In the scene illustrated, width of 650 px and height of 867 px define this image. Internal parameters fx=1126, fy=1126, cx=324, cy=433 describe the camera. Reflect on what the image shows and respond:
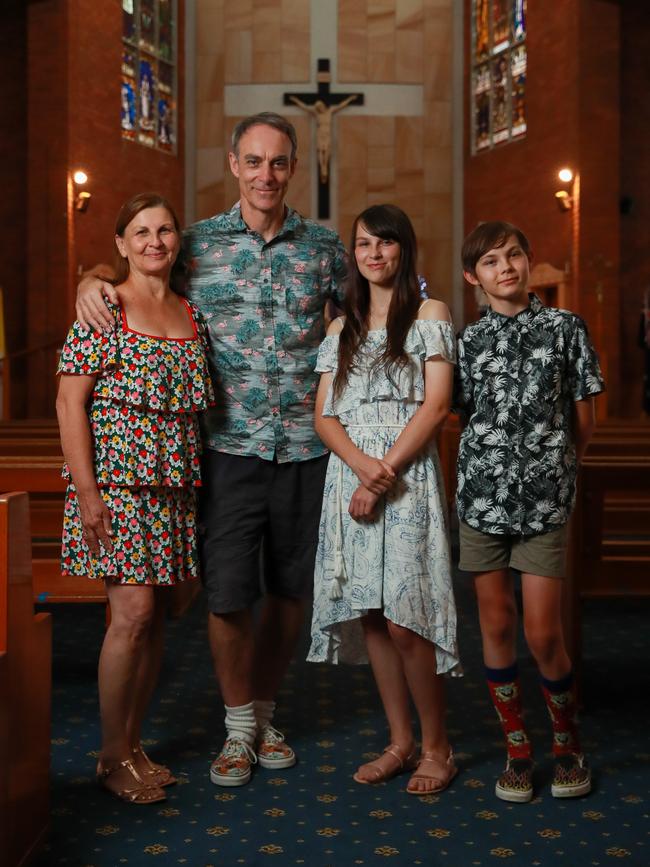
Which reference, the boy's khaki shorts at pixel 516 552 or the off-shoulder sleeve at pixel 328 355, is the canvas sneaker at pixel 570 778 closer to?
the boy's khaki shorts at pixel 516 552

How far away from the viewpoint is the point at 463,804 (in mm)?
3018

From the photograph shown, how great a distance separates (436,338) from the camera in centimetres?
311

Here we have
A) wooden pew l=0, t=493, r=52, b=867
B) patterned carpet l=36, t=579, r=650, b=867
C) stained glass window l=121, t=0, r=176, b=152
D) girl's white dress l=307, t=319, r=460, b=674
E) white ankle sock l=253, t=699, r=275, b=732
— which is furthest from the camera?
stained glass window l=121, t=0, r=176, b=152

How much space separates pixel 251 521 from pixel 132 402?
54 centimetres

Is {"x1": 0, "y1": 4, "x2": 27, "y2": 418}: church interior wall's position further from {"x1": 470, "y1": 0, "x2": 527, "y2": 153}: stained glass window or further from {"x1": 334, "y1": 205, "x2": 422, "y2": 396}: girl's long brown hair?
{"x1": 334, "y1": 205, "x2": 422, "y2": 396}: girl's long brown hair

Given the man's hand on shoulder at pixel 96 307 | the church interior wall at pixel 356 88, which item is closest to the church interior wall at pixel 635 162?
the church interior wall at pixel 356 88

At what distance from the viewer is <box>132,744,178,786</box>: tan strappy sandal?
124 inches

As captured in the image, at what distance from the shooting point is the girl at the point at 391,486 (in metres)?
3.11

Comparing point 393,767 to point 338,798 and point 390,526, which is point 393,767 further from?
point 390,526

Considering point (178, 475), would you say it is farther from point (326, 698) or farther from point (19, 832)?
point (326, 698)

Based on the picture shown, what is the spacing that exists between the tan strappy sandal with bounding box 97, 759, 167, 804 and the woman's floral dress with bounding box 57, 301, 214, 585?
529 mm

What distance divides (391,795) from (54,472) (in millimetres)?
1614

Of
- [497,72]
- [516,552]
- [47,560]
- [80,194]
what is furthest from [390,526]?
[497,72]

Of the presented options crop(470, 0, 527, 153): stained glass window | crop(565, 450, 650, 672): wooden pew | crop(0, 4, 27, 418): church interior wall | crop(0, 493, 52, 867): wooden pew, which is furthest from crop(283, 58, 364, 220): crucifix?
crop(0, 493, 52, 867): wooden pew
